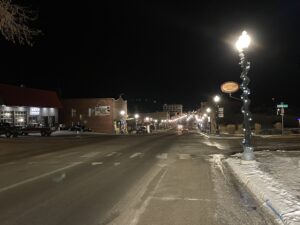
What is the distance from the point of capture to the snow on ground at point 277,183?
8406 millimetres

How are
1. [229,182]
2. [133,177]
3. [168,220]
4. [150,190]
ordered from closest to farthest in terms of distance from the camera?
[168,220], [150,190], [229,182], [133,177]

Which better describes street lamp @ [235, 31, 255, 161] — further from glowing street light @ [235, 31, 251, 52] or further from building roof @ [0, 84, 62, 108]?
building roof @ [0, 84, 62, 108]

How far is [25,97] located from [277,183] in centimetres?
5756

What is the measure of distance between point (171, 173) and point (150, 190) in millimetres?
3797

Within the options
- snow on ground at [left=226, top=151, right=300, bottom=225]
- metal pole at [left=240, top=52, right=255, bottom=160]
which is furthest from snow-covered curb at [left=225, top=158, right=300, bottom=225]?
metal pole at [left=240, top=52, right=255, bottom=160]

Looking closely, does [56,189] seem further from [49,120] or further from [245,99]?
[49,120]

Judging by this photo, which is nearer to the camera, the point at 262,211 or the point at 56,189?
the point at 262,211

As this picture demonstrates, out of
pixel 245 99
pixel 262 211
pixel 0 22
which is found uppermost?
pixel 0 22

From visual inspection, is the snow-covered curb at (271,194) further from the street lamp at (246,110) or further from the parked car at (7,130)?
the parked car at (7,130)

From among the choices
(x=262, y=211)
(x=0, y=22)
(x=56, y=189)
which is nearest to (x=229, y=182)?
(x=262, y=211)

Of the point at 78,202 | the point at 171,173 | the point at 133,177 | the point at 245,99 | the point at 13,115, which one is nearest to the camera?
the point at 78,202

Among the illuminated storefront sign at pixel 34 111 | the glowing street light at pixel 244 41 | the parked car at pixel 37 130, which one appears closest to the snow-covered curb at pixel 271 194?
the glowing street light at pixel 244 41

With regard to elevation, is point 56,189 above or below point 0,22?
below

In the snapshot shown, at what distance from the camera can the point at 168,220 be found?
8.08 meters
